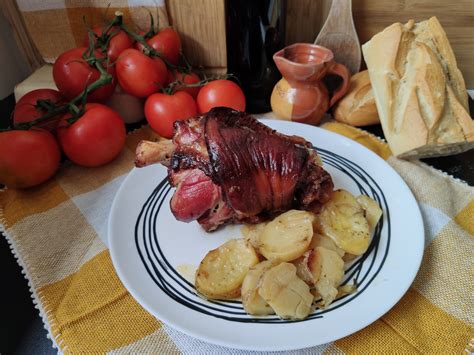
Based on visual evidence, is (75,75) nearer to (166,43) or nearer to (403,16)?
(166,43)

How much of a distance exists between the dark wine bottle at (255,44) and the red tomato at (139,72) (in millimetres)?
270

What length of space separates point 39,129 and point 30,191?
0.19 meters

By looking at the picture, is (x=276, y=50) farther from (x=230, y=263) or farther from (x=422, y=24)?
(x=230, y=263)

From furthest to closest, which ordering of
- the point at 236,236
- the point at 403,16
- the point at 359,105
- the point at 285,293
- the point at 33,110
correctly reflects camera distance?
the point at 403,16 → the point at 359,105 → the point at 33,110 → the point at 236,236 → the point at 285,293


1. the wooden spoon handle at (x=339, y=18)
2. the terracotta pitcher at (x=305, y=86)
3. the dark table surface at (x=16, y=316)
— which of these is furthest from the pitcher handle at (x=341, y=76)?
the dark table surface at (x=16, y=316)

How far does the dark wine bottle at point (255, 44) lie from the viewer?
1.30m

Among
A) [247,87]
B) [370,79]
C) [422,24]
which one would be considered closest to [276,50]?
[247,87]

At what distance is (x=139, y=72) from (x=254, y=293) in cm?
88

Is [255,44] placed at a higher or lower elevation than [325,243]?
higher

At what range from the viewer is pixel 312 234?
838 mm

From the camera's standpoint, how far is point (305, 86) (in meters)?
1.33

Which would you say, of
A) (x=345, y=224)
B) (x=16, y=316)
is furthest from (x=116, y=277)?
(x=345, y=224)

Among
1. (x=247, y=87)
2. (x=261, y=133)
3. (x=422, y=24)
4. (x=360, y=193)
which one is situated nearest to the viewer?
(x=261, y=133)

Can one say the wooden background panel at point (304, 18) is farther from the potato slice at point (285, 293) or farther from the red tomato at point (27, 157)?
the potato slice at point (285, 293)
